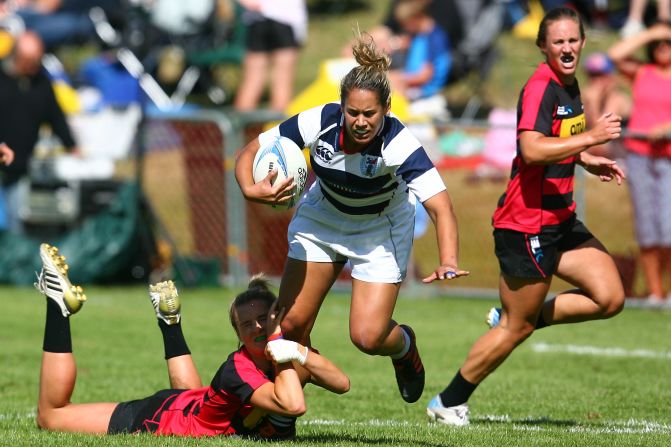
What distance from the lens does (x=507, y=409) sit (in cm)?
752

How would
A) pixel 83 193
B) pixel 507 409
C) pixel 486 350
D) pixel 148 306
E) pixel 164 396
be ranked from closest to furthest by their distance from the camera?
pixel 164 396 < pixel 486 350 < pixel 507 409 < pixel 148 306 < pixel 83 193

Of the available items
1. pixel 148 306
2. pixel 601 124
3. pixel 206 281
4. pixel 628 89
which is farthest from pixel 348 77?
pixel 628 89

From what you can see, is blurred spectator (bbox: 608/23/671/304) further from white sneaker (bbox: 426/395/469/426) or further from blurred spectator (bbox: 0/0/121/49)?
blurred spectator (bbox: 0/0/121/49)

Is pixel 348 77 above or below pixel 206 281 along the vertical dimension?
above

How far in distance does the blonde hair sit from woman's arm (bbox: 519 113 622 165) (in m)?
0.86

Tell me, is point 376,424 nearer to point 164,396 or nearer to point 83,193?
point 164,396

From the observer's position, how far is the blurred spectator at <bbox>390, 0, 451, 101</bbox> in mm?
14891

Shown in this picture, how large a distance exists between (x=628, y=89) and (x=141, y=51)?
6009 mm

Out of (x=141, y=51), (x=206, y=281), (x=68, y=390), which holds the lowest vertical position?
(x=206, y=281)

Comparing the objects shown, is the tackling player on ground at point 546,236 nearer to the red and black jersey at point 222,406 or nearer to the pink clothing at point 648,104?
the red and black jersey at point 222,406

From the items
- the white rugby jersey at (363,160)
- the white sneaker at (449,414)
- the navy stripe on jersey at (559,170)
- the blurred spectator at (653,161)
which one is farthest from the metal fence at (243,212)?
the white rugby jersey at (363,160)

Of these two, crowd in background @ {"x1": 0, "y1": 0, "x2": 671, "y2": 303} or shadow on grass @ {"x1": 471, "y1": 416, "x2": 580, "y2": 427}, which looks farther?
crowd in background @ {"x1": 0, "y1": 0, "x2": 671, "y2": 303}

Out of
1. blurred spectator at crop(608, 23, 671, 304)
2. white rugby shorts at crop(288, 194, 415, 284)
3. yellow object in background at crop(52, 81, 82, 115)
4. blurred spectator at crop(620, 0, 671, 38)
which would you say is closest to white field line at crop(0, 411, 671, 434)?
white rugby shorts at crop(288, 194, 415, 284)

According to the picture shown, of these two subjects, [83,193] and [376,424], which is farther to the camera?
[83,193]
